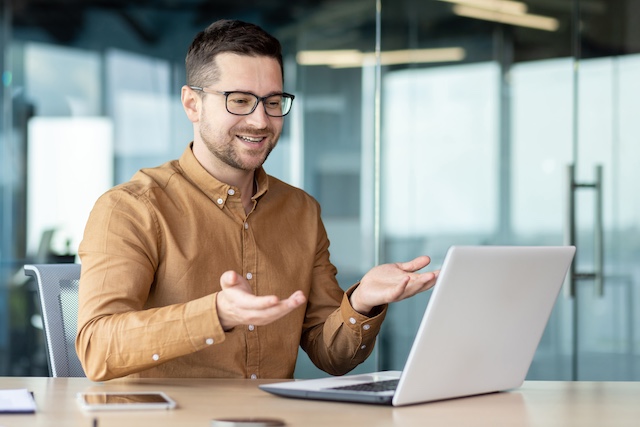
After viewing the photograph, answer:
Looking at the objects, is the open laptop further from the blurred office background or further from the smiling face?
the blurred office background

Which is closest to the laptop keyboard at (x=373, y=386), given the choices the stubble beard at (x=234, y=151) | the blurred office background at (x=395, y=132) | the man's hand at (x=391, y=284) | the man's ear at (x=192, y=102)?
the man's hand at (x=391, y=284)

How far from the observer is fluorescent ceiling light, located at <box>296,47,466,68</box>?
168 inches

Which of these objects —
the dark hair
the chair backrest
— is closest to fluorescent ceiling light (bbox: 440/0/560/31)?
the dark hair

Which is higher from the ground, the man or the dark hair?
the dark hair

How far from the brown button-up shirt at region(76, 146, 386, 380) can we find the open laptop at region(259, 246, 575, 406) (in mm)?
253

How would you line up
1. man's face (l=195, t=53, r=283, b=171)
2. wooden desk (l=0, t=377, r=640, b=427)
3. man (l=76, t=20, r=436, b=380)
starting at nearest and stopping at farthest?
wooden desk (l=0, t=377, r=640, b=427) → man (l=76, t=20, r=436, b=380) → man's face (l=195, t=53, r=283, b=171)

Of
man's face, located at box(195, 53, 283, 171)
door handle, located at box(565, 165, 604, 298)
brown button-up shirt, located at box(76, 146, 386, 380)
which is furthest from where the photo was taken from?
door handle, located at box(565, 165, 604, 298)

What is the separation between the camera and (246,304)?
5.29 ft

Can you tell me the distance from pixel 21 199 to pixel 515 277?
126 inches

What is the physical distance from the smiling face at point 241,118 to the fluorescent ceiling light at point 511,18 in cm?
224

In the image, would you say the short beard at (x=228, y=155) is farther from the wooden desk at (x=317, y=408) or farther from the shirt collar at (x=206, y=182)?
the wooden desk at (x=317, y=408)

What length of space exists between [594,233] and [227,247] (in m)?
2.41

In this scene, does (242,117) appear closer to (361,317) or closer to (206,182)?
(206,182)

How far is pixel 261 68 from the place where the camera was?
7.16 ft
